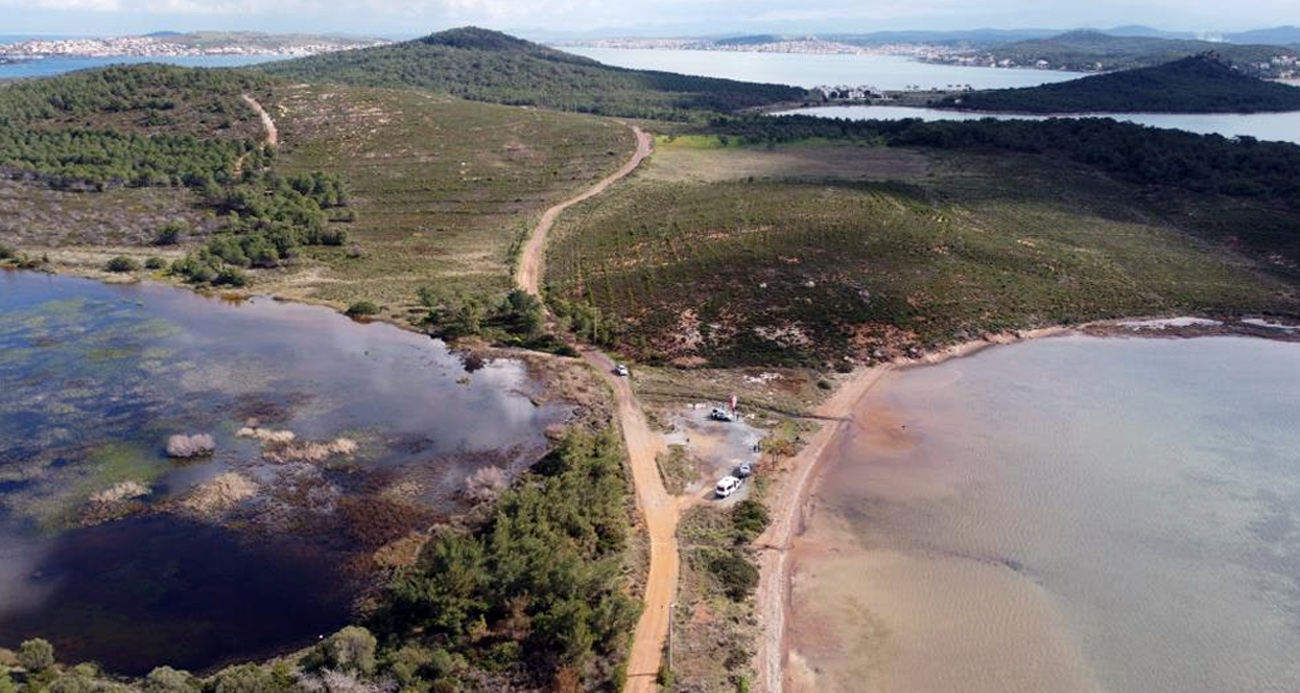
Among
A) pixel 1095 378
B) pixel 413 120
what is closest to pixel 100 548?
pixel 1095 378

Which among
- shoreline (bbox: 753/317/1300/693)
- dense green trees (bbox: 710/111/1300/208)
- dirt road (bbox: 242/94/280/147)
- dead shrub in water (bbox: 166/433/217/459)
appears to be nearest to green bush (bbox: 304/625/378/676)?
shoreline (bbox: 753/317/1300/693)

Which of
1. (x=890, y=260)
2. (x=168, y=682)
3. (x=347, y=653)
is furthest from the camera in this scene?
(x=890, y=260)

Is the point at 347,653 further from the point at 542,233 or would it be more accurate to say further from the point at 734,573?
the point at 542,233

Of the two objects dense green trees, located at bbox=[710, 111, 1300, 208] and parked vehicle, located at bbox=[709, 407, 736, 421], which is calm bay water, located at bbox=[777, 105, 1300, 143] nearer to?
dense green trees, located at bbox=[710, 111, 1300, 208]

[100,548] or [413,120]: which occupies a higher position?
[413,120]

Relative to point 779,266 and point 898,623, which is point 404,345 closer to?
point 779,266

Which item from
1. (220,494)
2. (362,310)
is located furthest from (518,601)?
(362,310)

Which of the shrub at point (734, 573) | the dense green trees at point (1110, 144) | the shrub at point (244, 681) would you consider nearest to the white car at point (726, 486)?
the shrub at point (734, 573)
